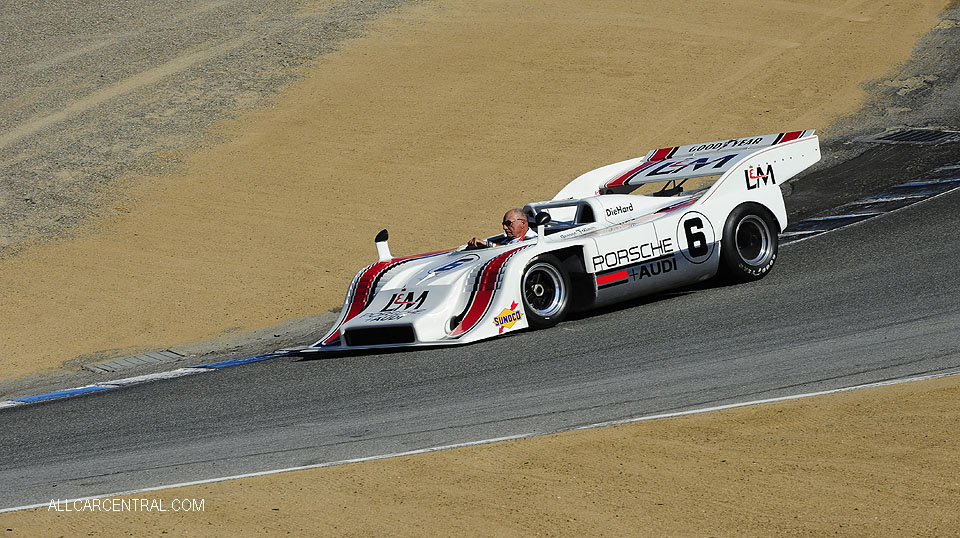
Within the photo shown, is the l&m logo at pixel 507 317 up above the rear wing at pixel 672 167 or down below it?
below

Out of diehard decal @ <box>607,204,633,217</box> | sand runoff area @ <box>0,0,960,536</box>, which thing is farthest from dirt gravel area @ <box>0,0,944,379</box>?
diehard decal @ <box>607,204,633,217</box>

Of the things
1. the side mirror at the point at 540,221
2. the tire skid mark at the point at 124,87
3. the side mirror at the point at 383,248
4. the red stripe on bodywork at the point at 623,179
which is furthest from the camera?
the tire skid mark at the point at 124,87

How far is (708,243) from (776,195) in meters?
1.09

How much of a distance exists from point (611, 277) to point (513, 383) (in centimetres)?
222

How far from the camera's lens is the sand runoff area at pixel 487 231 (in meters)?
5.75

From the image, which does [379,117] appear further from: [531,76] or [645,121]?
[645,121]

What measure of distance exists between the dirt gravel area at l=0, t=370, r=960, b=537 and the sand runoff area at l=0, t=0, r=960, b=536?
0.02m

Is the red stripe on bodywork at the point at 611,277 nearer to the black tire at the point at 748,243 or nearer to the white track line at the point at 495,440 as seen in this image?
the black tire at the point at 748,243

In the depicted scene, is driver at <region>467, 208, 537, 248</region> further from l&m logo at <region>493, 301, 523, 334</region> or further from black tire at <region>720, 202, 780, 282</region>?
black tire at <region>720, 202, 780, 282</region>

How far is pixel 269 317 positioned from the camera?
13.2 m

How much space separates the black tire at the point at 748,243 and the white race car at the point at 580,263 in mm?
11

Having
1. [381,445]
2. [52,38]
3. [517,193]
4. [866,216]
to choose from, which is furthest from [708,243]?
[52,38]

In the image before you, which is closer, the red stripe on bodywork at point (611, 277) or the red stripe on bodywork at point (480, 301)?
the red stripe on bodywork at point (480, 301)

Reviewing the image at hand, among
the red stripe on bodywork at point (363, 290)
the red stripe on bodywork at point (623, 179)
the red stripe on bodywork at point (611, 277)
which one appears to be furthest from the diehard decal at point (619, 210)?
the red stripe on bodywork at point (363, 290)
